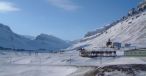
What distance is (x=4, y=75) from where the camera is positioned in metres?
55.7

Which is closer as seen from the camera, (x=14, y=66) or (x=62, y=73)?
(x=62, y=73)

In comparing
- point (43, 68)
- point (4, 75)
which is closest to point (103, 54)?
point (43, 68)

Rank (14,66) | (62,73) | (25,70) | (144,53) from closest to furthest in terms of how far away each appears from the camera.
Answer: (62,73)
(25,70)
(14,66)
(144,53)

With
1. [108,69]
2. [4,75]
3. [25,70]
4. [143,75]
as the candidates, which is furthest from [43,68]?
[143,75]

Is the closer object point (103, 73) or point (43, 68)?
point (103, 73)

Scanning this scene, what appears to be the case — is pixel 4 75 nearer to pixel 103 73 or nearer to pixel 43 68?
pixel 43 68

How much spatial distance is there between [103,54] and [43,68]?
22724mm

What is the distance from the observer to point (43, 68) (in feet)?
191

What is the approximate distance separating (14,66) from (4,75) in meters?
8.91

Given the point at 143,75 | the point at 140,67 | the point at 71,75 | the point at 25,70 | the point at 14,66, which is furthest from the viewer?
the point at 14,66

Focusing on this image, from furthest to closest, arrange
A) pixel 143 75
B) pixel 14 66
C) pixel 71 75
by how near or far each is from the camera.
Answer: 1. pixel 14 66
2. pixel 71 75
3. pixel 143 75

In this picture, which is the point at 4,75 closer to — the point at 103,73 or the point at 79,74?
the point at 79,74

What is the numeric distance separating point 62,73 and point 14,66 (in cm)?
1587

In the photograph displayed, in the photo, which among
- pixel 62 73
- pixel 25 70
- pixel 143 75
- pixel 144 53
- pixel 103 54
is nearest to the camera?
pixel 143 75
